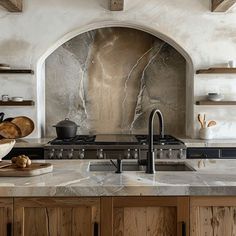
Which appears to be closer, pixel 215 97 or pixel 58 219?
pixel 58 219

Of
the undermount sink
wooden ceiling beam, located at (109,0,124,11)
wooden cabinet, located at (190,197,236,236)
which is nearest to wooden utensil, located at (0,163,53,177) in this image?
the undermount sink

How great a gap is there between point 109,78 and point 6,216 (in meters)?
3.32

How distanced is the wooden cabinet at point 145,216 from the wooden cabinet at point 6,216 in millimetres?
466

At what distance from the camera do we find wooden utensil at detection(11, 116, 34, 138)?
466 centimetres

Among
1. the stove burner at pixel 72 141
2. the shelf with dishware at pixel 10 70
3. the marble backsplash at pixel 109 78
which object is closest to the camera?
the stove burner at pixel 72 141

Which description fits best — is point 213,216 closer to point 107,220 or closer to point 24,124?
point 107,220

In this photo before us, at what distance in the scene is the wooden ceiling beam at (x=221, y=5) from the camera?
4.28 metres

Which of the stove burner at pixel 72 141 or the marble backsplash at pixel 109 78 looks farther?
the marble backsplash at pixel 109 78

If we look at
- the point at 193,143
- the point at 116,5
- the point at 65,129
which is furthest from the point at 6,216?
the point at 116,5

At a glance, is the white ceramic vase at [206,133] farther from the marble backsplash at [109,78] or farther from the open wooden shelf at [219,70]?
the marble backsplash at [109,78]

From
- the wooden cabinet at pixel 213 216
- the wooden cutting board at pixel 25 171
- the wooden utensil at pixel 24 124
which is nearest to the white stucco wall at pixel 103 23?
the wooden utensil at pixel 24 124

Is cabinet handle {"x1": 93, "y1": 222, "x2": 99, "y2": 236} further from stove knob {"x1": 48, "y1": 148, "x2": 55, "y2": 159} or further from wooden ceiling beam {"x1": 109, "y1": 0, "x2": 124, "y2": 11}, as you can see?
wooden ceiling beam {"x1": 109, "y1": 0, "x2": 124, "y2": 11}

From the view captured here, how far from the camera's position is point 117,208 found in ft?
6.65

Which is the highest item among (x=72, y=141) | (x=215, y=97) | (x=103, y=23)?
(x=103, y=23)
